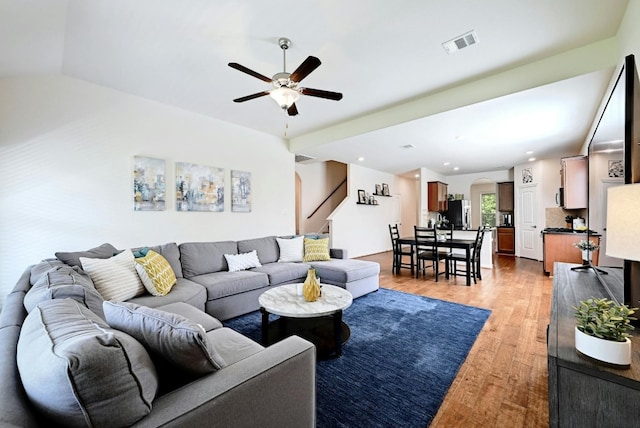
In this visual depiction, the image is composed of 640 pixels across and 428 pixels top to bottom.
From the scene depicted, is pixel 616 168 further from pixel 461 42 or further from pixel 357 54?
pixel 357 54

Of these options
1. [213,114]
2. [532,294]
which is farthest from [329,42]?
[532,294]

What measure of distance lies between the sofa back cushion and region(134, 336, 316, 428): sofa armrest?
249 centimetres

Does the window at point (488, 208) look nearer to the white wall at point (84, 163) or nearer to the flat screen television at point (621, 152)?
the flat screen television at point (621, 152)

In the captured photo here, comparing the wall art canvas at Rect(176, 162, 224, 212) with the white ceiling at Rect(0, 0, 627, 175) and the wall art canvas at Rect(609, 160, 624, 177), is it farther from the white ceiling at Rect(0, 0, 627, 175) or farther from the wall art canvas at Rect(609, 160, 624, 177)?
the wall art canvas at Rect(609, 160, 624, 177)

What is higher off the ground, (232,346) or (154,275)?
(154,275)

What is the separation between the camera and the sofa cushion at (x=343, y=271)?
3.60 metres

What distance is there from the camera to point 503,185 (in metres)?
8.40

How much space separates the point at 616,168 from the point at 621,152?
13 centimetres

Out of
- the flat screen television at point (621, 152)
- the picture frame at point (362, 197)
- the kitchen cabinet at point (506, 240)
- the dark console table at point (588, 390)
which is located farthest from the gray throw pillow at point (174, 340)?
the kitchen cabinet at point (506, 240)

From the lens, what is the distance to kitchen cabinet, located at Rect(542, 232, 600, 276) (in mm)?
4746

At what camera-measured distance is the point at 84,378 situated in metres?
0.66

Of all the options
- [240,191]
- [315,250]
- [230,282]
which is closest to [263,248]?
[315,250]

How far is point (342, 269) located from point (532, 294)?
9.39 ft

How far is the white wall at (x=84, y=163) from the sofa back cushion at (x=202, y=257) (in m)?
0.74
